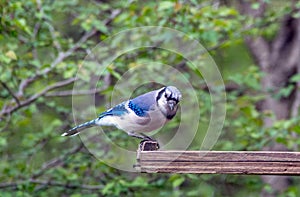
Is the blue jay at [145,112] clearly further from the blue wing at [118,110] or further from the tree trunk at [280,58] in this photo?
the tree trunk at [280,58]

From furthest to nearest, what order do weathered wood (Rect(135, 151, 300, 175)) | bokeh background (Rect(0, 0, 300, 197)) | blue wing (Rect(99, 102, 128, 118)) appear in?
bokeh background (Rect(0, 0, 300, 197)) → blue wing (Rect(99, 102, 128, 118)) → weathered wood (Rect(135, 151, 300, 175))

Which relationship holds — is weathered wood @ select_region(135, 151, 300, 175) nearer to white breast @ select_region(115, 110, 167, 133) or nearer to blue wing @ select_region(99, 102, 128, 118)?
white breast @ select_region(115, 110, 167, 133)

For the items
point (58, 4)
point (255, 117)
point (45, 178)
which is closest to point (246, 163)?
point (255, 117)

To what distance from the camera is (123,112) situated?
3.36 meters

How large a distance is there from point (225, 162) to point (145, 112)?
49 centimetres

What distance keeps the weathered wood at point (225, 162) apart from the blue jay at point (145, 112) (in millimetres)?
262

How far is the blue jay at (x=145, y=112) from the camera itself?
3.12 meters

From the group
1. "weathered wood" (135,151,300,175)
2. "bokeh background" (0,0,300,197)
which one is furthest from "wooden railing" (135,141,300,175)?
"bokeh background" (0,0,300,197)

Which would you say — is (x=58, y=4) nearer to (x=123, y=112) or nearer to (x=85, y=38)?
(x=85, y=38)

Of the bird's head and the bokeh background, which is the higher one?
the bokeh background

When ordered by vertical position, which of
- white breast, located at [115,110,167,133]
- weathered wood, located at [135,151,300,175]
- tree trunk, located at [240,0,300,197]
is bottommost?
weathered wood, located at [135,151,300,175]

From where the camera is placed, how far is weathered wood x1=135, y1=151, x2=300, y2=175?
2.92 meters

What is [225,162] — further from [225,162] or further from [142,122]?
[142,122]

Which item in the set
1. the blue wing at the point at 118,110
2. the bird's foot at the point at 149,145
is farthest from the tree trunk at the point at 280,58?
the bird's foot at the point at 149,145
